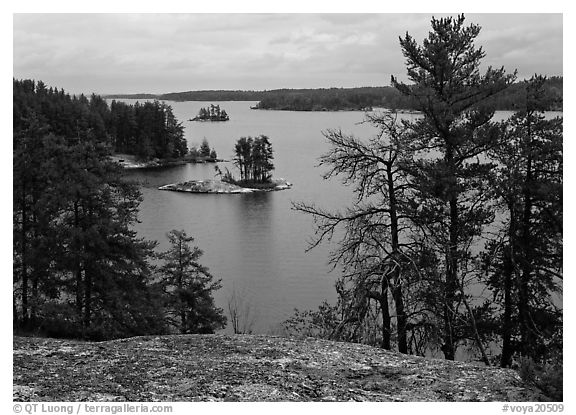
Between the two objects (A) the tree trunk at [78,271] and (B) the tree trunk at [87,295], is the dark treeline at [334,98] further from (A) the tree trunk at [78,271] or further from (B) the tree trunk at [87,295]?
(B) the tree trunk at [87,295]

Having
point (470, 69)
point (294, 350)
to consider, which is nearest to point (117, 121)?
point (470, 69)

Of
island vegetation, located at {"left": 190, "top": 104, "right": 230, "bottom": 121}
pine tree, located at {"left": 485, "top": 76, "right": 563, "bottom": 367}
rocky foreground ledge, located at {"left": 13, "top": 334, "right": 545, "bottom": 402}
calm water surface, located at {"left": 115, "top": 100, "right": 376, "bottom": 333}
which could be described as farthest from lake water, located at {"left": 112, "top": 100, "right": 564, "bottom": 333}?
rocky foreground ledge, located at {"left": 13, "top": 334, "right": 545, "bottom": 402}

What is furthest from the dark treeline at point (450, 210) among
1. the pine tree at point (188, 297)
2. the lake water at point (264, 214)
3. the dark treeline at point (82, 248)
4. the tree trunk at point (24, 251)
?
the tree trunk at point (24, 251)

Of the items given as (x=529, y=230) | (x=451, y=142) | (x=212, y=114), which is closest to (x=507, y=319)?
(x=529, y=230)

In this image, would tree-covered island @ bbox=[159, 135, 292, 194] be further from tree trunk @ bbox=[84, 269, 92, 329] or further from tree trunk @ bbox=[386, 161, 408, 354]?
tree trunk @ bbox=[84, 269, 92, 329]

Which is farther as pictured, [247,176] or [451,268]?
[247,176]

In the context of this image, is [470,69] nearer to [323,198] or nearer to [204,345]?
[323,198]

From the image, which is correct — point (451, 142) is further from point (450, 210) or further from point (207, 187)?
point (207, 187)
